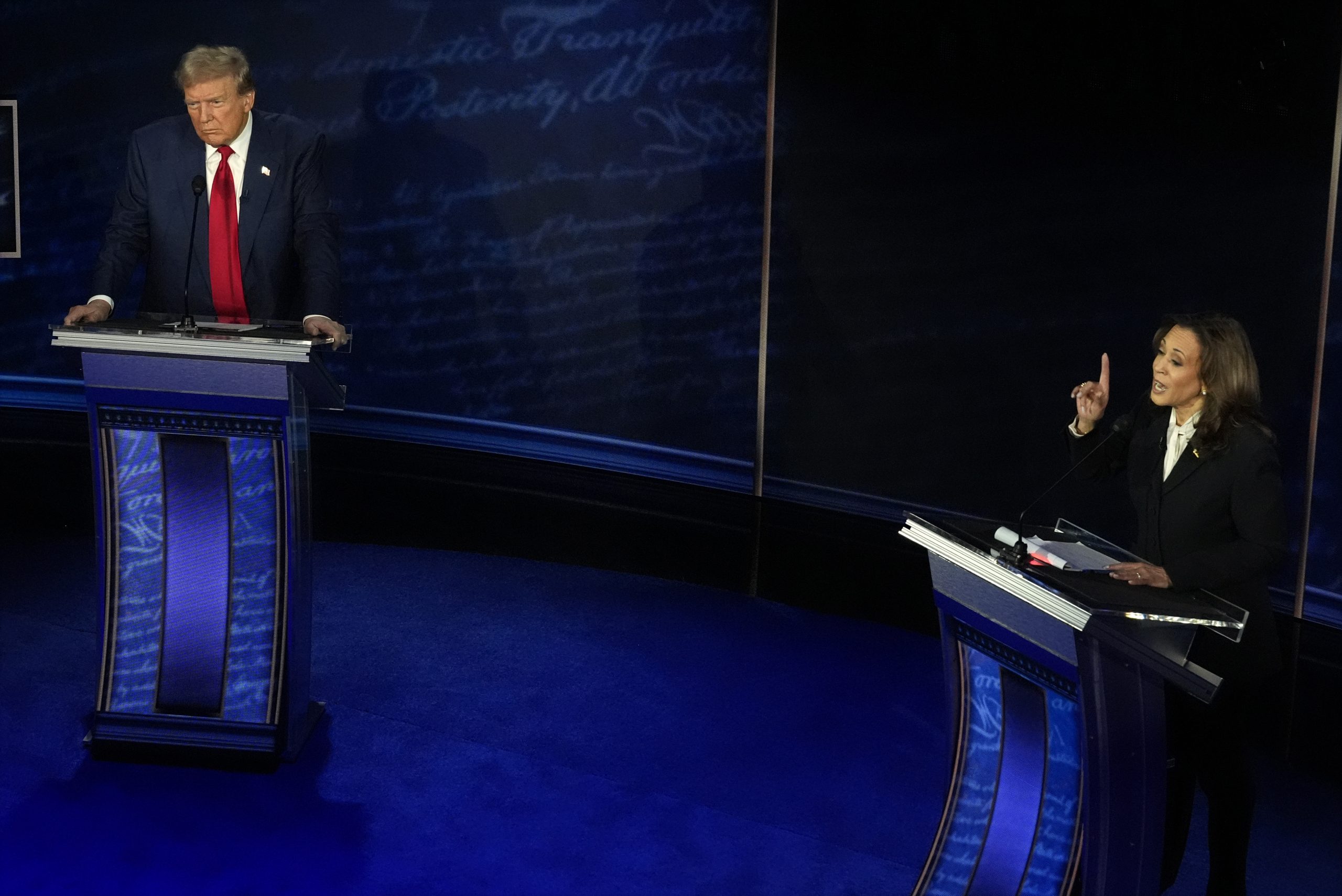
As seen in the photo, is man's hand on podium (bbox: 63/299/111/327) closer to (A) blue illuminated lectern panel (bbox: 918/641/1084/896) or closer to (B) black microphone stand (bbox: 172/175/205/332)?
(B) black microphone stand (bbox: 172/175/205/332)

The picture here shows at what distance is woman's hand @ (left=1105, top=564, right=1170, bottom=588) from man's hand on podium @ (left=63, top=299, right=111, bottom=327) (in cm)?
228

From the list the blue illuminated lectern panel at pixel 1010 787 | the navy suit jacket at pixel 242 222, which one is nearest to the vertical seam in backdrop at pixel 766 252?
the navy suit jacket at pixel 242 222

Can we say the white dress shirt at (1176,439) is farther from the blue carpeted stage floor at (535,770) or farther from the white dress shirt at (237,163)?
the white dress shirt at (237,163)

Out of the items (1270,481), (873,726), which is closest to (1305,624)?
(873,726)

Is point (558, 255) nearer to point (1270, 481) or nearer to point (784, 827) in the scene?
point (784, 827)

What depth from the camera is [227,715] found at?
3.43 metres

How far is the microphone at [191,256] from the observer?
3.00m

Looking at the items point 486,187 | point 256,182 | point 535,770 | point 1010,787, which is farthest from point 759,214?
point 1010,787

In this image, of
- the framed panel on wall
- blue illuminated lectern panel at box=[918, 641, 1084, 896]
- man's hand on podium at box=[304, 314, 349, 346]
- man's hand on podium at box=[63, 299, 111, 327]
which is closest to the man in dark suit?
man's hand on podium at box=[63, 299, 111, 327]

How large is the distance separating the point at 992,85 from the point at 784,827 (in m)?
2.40

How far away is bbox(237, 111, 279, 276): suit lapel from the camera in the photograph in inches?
139

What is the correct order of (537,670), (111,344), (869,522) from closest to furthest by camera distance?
(111,344)
(537,670)
(869,522)

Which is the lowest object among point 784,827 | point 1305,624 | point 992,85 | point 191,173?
point 784,827

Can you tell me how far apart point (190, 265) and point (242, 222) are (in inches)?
15.3
